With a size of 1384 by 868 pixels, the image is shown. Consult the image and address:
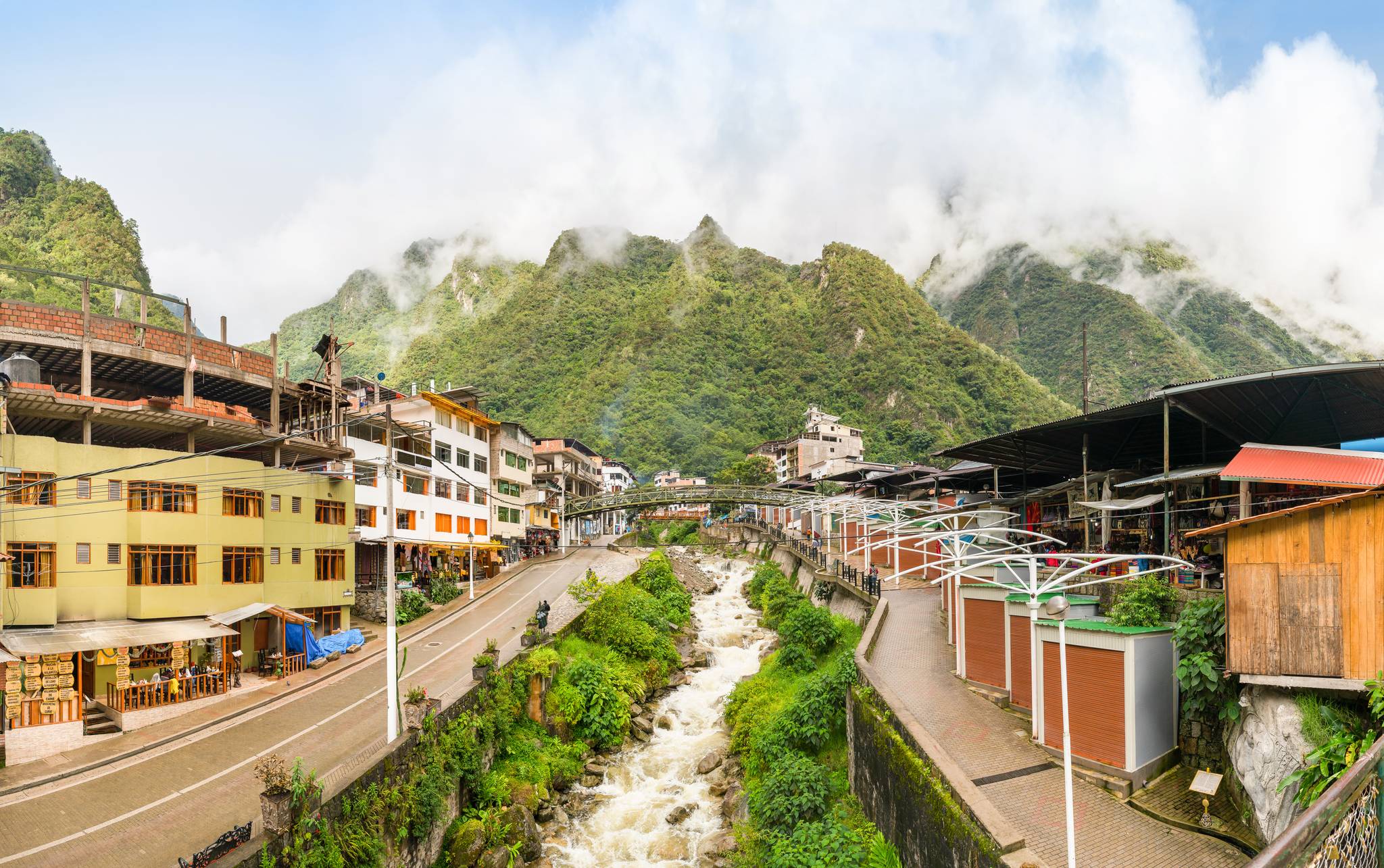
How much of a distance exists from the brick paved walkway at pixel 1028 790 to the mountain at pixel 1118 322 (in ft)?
223

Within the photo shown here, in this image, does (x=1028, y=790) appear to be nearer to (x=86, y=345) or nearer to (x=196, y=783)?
Answer: (x=196, y=783)

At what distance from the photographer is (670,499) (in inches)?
2149

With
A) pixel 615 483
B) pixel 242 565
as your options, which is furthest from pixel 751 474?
pixel 242 565

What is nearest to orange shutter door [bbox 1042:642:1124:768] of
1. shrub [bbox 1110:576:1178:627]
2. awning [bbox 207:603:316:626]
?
shrub [bbox 1110:576:1178:627]

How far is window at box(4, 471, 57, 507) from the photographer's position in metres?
16.9

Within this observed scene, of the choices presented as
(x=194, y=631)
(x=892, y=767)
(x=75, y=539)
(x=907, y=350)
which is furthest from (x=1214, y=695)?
(x=907, y=350)

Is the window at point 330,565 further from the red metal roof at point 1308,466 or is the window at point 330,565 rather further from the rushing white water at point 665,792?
the red metal roof at point 1308,466

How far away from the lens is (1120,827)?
10719mm

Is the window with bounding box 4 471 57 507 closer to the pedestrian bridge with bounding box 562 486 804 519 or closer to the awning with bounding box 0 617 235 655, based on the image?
the awning with bounding box 0 617 235 655

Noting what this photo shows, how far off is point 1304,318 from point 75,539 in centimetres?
17774

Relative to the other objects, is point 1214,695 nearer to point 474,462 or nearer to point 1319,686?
point 1319,686

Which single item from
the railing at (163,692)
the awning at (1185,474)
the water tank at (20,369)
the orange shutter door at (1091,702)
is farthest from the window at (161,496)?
the awning at (1185,474)

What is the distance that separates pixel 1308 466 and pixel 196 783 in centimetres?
2043

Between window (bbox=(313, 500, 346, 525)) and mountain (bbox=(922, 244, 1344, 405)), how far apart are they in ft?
243
